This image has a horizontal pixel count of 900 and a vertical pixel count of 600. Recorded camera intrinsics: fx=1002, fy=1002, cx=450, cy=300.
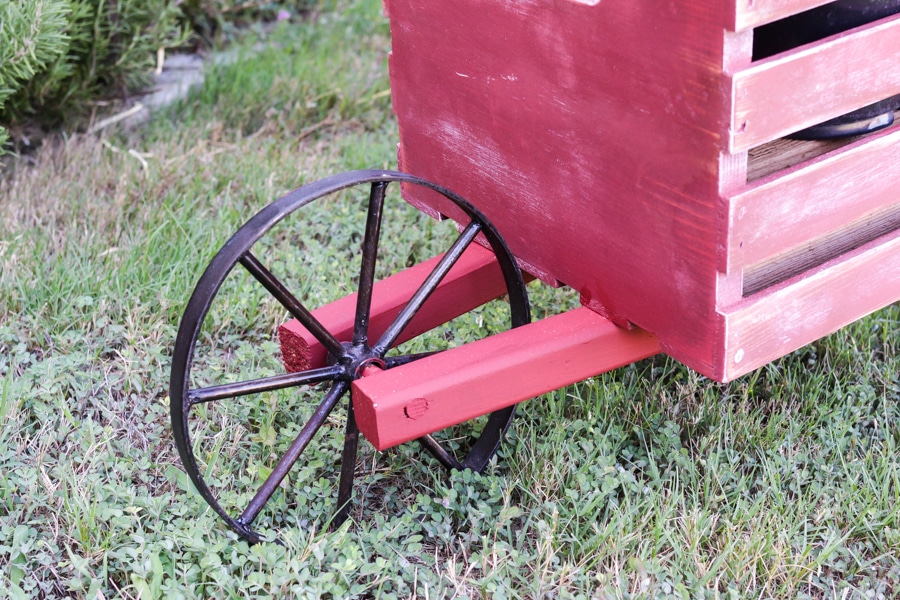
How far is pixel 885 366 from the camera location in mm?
2436

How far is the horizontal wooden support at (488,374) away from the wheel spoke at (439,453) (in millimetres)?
245

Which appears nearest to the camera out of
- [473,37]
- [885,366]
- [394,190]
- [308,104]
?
[473,37]

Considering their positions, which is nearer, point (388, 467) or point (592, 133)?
point (592, 133)

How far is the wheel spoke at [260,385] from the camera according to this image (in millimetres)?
1799

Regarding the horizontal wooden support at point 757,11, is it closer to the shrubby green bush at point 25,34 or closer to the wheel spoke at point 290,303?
the wheel spoke at point 290,303

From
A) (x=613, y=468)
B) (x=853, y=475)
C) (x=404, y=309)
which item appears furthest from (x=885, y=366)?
(x=404, y=309)

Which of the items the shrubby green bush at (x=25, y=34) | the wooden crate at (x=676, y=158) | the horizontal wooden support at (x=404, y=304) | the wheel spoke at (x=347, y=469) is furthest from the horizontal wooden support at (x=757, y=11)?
the shrubby green bush at (x=25, y=34)

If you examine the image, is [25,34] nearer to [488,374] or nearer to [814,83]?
[488,374]

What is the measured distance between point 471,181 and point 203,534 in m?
0.90

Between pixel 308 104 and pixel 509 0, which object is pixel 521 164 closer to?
pixel 509 0

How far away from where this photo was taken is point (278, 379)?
1.86m

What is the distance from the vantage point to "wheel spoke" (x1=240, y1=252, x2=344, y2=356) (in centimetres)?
176

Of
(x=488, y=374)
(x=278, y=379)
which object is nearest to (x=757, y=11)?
(x=488, y=374)

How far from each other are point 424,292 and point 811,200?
73 centimetres
